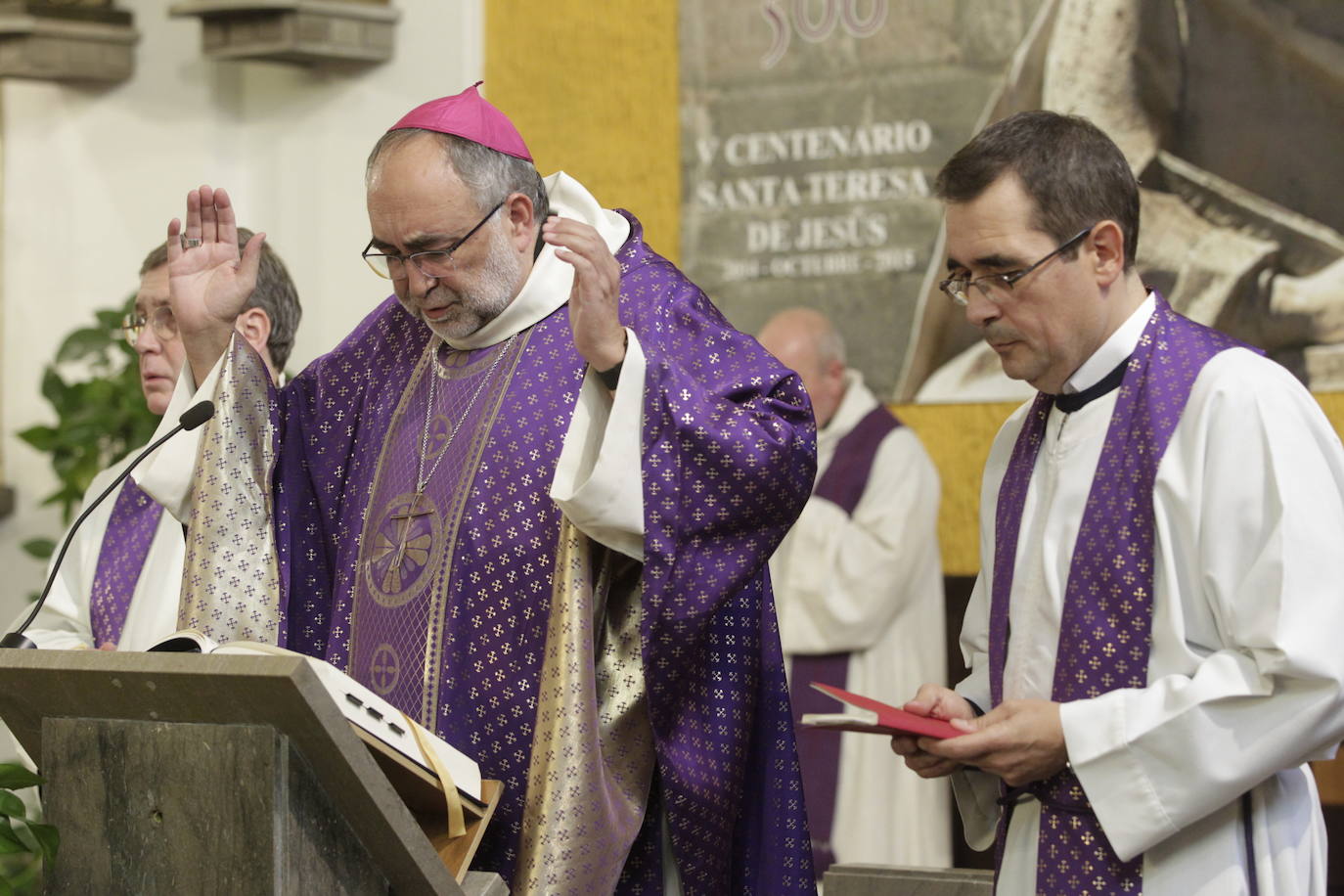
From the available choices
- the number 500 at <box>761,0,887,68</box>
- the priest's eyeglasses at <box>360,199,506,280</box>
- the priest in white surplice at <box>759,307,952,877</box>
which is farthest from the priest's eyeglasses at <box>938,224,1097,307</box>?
the number 500 at <box>761,0,887,68</box>

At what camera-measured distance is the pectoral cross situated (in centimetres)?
305

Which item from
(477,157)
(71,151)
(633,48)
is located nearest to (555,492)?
(477,157)

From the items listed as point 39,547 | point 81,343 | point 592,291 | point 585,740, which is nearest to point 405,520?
point 585,740

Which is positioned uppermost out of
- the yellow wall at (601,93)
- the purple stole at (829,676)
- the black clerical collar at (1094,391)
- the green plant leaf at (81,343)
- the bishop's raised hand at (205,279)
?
the yellow wall at (601,93)

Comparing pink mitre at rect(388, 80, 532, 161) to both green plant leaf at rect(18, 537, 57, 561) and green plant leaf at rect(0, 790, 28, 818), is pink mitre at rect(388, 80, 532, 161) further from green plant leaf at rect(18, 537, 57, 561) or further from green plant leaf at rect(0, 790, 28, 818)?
green plant leaf at rect(18, 537, 57, 561)

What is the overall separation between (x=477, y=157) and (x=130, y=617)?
148 centimetres

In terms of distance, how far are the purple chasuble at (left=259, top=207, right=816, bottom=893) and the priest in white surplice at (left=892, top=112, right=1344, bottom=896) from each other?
1.44ft

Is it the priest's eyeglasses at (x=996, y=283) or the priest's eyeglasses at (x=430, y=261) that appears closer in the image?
the priest's eyeglasses at (x=996, y=283)

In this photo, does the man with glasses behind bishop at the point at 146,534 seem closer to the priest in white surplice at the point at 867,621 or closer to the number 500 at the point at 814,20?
the priest in white surplice at the point at 867,621

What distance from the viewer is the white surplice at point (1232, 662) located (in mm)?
2223

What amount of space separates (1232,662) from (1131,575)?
0.18 meters

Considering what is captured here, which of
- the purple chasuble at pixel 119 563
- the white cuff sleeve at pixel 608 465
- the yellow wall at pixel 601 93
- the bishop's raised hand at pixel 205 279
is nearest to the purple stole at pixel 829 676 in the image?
the yellow wall at pixel 601 93

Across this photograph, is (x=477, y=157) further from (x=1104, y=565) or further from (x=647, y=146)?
(x=647, y=146)

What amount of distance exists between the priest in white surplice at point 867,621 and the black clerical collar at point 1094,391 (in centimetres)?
350
